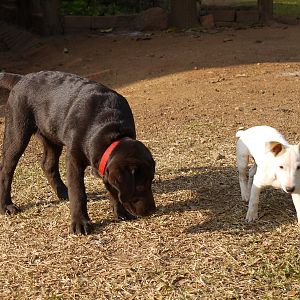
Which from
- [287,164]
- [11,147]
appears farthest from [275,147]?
[11,147]

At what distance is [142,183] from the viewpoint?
466 cm

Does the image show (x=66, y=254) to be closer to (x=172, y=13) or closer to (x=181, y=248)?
(x=181, y=248)

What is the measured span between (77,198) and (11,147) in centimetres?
88

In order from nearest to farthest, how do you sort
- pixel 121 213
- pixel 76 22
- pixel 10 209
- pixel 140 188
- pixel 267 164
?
1. pixel 140 188
2. pixel 267 164
3. pixel 121 213
4. pixel 10 209
5. pixel 76 22

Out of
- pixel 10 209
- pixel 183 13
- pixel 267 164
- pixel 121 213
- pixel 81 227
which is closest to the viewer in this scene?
pixel 267 164

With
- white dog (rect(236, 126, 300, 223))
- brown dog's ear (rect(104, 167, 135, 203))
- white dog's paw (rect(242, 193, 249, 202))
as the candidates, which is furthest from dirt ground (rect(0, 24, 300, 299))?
brown dog's ear (rect(104, 167, 135, 203))


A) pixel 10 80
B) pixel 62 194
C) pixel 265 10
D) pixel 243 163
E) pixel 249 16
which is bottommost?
pixel 249 16

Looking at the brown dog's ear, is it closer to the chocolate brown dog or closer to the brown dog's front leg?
the chocolate brown dog

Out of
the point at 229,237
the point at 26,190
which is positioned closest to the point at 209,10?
the point at 26,190

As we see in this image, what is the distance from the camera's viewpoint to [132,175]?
4582mm

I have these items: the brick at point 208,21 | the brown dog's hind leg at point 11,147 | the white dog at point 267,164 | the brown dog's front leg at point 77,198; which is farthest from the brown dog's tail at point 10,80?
the brick at point 208,21

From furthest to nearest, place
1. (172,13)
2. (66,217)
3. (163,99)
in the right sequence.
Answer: (172,13) → (163,99) → (66,217)

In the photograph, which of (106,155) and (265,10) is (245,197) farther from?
(265,10)

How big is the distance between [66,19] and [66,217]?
1064 centimetres
